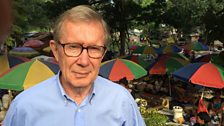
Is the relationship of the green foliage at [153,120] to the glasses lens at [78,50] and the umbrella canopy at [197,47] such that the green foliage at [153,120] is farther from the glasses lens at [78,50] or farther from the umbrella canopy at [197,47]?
the umbrella canopy at [197,47]

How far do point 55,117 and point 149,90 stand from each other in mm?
11642

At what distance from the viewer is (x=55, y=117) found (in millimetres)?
1582

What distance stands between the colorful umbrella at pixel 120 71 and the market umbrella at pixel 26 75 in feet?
6.41

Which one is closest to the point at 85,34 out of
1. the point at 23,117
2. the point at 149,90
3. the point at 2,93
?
the point at 23,117

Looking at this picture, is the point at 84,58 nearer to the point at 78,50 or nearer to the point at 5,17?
the point at 78,50

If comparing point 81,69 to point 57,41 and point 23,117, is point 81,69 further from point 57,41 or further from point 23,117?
point 23,117

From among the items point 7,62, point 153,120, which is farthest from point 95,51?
point 7,62

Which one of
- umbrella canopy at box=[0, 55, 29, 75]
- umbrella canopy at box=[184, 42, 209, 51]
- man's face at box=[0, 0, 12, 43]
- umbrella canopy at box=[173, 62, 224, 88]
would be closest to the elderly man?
man's face at box=[0, 0, 12, 43]

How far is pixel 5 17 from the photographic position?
1.50 ft

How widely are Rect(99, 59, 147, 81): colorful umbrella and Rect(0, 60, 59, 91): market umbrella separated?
1953 mm

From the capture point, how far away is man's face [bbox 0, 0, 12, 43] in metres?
0.45

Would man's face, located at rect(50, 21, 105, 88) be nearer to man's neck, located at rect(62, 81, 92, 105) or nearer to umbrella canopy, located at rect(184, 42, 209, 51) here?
man's neck, located at rect(62, 81, 92, 105)

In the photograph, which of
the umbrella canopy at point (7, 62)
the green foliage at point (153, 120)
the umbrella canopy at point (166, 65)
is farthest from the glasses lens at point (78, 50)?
the umbrella canopy at point (166, 65)

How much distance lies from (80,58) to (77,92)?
17 centimetres
